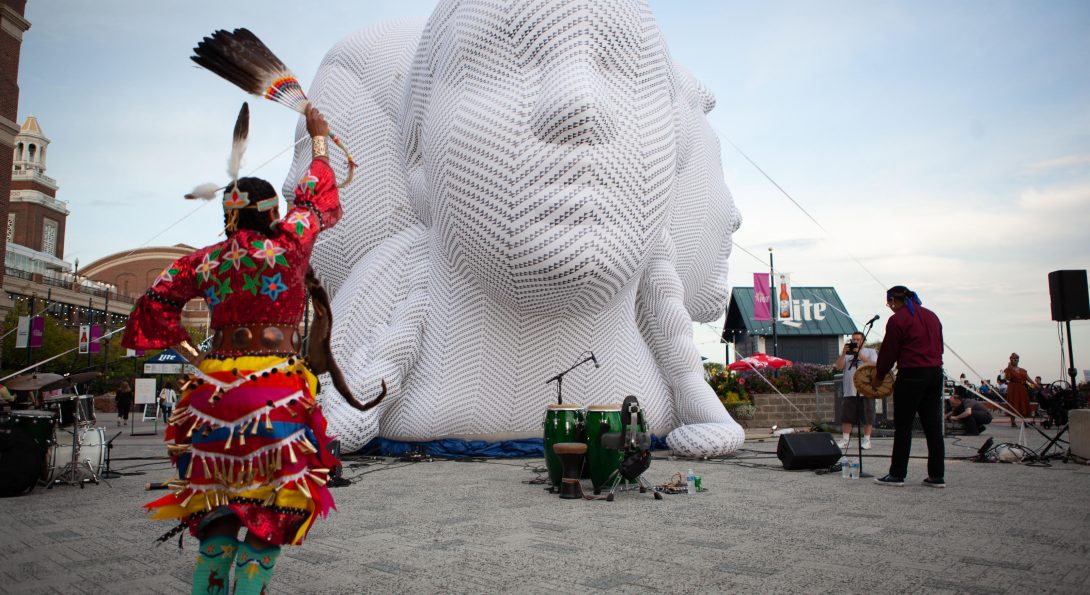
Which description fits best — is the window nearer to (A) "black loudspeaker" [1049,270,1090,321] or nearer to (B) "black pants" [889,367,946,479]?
(A) "black loudspeaker" [1049,270,1090,321]

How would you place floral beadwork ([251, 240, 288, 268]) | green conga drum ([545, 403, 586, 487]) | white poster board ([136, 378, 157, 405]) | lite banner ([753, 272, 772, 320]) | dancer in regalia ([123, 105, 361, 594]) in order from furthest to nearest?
lite banner ([753, 272, 772, 320])
white poster board ([136, 378, 157, 405])
green conga drum ([545, 403, 586, 487])
floral beadwork ([251, 240, 288, 268])
dancer in regalia ([123, 105, 361, 594])


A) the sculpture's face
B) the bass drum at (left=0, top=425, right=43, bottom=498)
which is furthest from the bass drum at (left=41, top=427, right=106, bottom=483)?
the sculpture's face

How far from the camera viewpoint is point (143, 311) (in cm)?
271

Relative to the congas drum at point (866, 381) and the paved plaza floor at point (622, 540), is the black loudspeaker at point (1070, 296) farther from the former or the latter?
the paved plaza floor at point (622, 540)

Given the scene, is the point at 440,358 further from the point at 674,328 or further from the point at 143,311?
the point at 143,311

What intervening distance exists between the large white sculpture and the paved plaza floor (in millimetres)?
1567

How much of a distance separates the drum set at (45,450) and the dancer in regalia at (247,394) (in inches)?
153

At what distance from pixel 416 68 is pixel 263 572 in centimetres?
624

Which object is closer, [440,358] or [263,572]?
[263,572]

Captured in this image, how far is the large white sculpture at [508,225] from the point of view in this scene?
6.54m

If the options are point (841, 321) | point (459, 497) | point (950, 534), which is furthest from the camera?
point (841, 321)

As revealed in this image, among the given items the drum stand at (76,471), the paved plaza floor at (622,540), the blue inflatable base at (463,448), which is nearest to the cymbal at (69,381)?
the drum stand at (76,471)

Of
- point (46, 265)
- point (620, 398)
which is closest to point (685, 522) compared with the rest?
point (620, 398)

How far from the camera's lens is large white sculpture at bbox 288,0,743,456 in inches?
257
